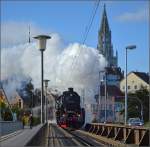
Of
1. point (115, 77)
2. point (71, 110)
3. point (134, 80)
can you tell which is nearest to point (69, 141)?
point (71, 110)

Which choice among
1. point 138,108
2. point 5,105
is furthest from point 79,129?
point 138,108

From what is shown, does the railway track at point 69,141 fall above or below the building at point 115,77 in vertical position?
below

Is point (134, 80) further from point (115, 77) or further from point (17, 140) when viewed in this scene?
point (17, 140)

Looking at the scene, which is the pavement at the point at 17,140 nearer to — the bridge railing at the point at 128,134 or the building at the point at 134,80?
the bridge railing at the point at 128,134

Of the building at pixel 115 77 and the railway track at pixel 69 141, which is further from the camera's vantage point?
the building at pixel 115 77

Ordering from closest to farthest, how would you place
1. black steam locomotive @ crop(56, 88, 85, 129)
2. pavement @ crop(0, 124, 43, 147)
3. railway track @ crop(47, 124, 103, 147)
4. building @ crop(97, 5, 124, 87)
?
1. pavement @ crop(0, 124, 43, 147)
2. railway track @ crop(47, 124, 103, 147)
3. black steam locomotive @ crop(56, 88, 85, 129)
4. building @ crop(97, 5, 124, 87)

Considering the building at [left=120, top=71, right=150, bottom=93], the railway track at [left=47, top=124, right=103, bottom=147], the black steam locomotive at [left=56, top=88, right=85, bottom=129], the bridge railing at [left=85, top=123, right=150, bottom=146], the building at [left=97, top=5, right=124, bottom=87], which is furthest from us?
the building at [left=120, top=71, right=150, bottom=93]

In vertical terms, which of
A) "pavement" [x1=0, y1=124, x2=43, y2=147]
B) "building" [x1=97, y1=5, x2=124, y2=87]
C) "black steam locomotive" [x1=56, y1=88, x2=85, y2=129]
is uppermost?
Result: "building" [x1=97, y1=5, x2=124, y2=87]

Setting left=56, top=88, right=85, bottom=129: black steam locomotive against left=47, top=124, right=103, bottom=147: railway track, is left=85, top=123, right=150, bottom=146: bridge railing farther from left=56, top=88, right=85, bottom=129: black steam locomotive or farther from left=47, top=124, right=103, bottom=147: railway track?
left=56, top=88, right=85, bottom=129: black steam locomotive

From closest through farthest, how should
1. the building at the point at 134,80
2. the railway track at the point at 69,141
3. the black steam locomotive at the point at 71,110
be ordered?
1. the railway track at the point at 69,141
2. the black steam locomotive at the point at 71,110
3. the building at the point at 134,80

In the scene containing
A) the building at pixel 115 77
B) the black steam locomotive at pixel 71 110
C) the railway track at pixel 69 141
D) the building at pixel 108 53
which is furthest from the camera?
the building at pixel 115 77

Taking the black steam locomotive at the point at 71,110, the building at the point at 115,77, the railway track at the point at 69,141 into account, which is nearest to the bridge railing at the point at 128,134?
the railway track at the point at 69,141

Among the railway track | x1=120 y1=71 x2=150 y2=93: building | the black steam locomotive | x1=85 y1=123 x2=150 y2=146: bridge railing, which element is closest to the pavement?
the railway track

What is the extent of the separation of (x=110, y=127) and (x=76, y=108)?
60.3 feet
